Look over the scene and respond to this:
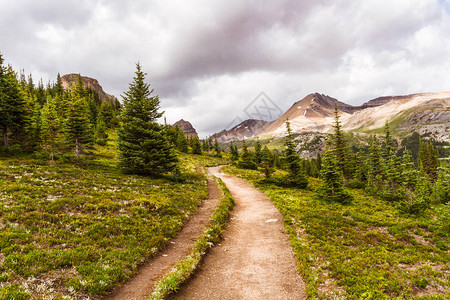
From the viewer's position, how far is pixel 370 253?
11.4m

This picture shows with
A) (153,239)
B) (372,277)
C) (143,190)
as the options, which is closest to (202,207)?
(143,190)

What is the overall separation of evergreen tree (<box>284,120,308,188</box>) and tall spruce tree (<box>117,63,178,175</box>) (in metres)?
17.3

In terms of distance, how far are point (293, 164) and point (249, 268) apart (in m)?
22.8

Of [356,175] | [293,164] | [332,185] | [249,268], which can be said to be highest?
[293,164]

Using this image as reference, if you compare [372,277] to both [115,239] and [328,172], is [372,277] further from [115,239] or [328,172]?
[328,172]

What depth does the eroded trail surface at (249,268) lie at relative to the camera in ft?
26.8

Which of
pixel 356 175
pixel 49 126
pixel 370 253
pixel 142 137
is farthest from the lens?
pixel 356 175

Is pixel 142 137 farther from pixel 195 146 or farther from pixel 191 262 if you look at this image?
pixel 195 146

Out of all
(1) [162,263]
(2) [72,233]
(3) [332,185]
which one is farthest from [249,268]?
(3) [332,185]

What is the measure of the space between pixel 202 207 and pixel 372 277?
14.4 metres

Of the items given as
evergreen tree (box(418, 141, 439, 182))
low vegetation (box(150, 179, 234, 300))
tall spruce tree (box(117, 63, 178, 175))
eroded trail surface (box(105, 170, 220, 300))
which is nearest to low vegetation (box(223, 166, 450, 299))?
low vegetation (box(150, 179, 234, 300))

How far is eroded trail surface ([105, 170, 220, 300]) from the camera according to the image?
7.69m

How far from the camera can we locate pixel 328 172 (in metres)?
24.7

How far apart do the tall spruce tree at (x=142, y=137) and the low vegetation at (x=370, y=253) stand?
18291mm
